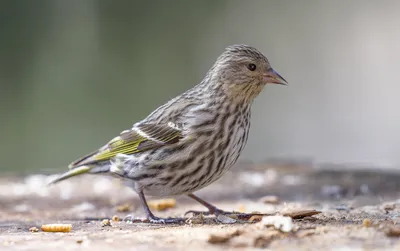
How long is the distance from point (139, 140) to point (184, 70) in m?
13.5

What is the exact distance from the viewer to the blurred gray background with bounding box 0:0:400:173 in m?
16.3

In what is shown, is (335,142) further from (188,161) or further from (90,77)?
(188,161)

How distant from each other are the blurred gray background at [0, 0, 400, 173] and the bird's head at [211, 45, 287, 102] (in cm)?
915

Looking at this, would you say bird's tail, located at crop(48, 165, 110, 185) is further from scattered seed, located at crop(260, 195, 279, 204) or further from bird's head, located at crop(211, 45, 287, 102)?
scattered seed, located at crop(260, 195, 279, 204)

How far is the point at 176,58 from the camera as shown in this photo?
774 inches

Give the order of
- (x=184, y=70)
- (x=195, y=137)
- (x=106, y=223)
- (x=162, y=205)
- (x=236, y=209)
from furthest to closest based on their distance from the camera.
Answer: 1. (x=184, y=70)
2. (x=162, y=205)
3. (x=236, y=209)
4. (x=195, y=137)
5. (x=106, y=223)

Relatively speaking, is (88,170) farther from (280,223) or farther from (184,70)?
(184,70)

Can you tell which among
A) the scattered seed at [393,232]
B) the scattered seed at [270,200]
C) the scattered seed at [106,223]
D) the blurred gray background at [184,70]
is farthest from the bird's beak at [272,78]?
the blurred gray background at [184,70]

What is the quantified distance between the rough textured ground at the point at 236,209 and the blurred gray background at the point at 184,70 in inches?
274

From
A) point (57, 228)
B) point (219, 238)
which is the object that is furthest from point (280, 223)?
point (57, 228)

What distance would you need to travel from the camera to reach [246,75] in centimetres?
569

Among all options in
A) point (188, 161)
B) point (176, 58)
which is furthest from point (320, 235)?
point (176, 58)

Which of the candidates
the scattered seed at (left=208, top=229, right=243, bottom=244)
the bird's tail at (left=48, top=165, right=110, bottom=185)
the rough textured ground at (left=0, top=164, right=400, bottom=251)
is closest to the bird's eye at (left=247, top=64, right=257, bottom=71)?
the rough textured ground at (left=0, top=164, right=400, bottom=251)

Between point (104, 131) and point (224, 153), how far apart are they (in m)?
11.5
